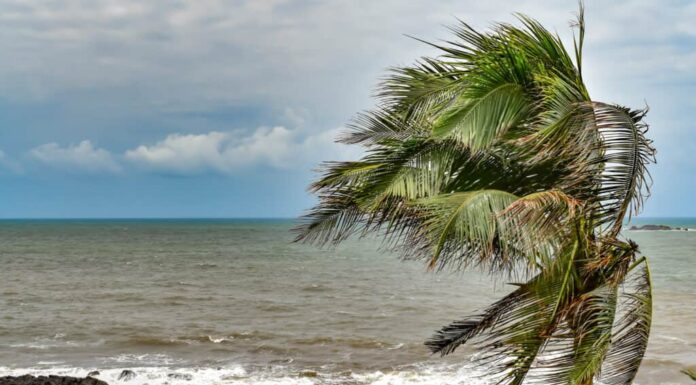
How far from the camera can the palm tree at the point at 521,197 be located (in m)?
5.93

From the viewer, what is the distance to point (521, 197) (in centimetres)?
606

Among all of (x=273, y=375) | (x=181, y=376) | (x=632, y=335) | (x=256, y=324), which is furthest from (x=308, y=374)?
(x=632, y=335)

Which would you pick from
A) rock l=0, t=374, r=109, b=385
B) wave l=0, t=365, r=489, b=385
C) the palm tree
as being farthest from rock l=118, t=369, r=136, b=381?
the palm tree

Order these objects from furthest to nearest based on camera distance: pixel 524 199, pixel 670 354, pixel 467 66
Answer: pixel 670 354 < pixel 467 66 < pixel 524 199

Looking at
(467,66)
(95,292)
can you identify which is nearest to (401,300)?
(95,292)

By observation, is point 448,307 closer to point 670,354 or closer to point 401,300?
point 401,300

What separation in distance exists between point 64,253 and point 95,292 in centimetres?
3826

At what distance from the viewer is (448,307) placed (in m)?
32.1

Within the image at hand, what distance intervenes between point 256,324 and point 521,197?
22.1 meters

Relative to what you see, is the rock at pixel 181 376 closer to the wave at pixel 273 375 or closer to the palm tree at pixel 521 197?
the wave at pixel 273 375

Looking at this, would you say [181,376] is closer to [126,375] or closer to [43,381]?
[126,375]

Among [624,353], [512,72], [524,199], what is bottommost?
[624,353]

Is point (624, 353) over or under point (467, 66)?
under

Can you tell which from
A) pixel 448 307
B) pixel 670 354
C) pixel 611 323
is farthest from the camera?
pixel 448 307
